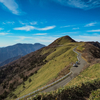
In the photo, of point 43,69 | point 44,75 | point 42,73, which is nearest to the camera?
point 44,75

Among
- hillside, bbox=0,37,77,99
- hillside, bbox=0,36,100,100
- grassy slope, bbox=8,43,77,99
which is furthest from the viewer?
hillside, bbox=0,37,77,99

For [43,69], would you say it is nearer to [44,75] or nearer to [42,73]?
[42,73]

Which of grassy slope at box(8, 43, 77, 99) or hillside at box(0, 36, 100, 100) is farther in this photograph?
hillside at box(0, 36, 100, 100)

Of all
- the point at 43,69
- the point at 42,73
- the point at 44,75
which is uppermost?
the point at 44,75

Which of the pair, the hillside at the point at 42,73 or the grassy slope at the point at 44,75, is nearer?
the grassy slope at the point at 44,75

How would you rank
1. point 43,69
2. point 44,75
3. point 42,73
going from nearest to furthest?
1. point 44,75
2. point 42,73
3. point 43,69

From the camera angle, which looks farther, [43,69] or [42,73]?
[43,69]

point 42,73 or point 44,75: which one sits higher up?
point 44,75

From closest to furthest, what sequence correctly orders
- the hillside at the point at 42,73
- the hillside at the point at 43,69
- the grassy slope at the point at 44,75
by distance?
the grassy slope at the point at 44,75 < the hillside at the point at 42,73 < the hillside at the point at 43,69

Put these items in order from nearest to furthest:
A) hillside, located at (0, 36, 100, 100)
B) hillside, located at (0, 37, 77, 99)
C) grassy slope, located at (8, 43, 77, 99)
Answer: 1. grassy slope, located at (8, 43, 77, 99)
2. hillside, located at (0, 36, 100, 100)
3. hillside, located at (0, 37, 77, 99)

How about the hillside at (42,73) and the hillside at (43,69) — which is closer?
the hillside at (42,73)

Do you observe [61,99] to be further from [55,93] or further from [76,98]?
[76,98]

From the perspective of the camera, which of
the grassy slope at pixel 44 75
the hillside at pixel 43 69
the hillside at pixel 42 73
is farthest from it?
the hillside at pixel 43 69

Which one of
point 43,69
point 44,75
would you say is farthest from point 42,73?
point 44,75
